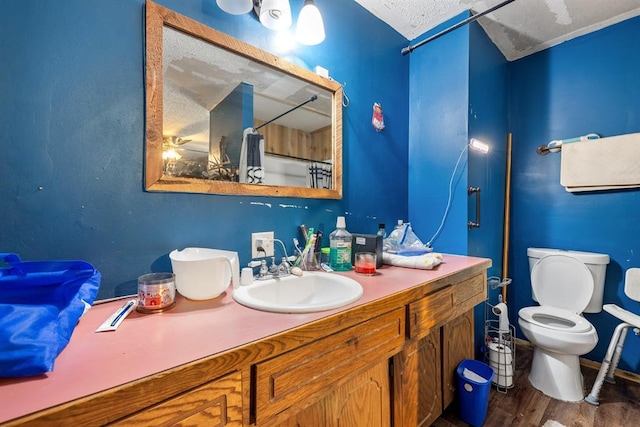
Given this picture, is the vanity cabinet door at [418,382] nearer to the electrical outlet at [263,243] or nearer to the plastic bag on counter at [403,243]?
the plastic bag on counter at [403,243]

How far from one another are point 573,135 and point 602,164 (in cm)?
34

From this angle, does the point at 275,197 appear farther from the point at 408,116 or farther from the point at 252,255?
the point at 408,116

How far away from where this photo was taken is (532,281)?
1.96 meters

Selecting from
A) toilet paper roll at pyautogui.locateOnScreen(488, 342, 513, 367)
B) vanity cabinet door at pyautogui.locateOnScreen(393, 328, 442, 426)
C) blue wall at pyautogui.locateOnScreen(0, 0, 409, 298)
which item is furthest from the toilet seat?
blue wall at pyautogui.locateOnScreen(0, 0, 409, 298)

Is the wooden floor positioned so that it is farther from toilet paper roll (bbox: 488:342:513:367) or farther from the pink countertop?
the pink countertop

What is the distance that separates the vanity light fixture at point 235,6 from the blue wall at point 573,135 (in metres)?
2.29

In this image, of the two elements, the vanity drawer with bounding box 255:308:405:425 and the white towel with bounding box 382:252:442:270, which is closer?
the vanity drawer with bounding box 255:308:405:425

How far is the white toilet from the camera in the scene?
152 centimetres

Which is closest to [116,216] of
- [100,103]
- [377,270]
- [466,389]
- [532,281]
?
[100,103]

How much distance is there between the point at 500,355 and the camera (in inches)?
65.1

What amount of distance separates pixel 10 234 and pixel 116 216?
0.22 m

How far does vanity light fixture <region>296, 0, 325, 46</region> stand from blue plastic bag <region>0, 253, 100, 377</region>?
1214 mm

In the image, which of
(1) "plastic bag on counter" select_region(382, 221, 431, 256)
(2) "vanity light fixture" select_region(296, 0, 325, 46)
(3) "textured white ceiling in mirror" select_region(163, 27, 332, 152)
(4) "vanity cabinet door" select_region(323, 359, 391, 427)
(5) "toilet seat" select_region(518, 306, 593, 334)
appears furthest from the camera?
(5) "toilet seat" select_region(518, 306, 593, 334)

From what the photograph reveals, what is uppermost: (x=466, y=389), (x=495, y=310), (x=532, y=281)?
(x=532, y=281)
